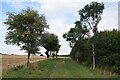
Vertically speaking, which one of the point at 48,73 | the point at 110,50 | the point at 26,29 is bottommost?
the point at 48,73

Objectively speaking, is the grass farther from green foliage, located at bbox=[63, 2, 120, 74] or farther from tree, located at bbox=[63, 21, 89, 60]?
tree, located at bbox=[63, 21, 89, 60]

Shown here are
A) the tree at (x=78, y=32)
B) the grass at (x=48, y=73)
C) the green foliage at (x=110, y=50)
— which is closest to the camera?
the grass at (x=48, y=73)

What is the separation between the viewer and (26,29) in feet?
55.7

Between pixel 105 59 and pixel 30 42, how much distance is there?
973 centimetres

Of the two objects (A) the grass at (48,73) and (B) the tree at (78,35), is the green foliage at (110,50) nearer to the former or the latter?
(A) the grass at (48,73)

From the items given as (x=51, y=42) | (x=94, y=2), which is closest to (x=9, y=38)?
(x=94, y=2)

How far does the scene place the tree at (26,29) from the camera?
1638 cm

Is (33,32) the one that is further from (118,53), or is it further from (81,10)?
(118,53)

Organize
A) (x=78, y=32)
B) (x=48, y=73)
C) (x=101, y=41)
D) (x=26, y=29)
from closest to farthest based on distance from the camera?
(x=48, y=73) → (x=26, y=29) → (x=101, y=41) → (x=78, y=32)

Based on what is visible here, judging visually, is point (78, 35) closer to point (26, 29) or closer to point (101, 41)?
point (101, 41)

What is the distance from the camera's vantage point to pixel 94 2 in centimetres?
2012

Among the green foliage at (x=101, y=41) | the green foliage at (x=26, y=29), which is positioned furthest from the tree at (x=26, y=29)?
the green foliage at (x=101, y=41)

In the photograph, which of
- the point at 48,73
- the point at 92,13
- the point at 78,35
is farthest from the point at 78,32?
the point at 48,73

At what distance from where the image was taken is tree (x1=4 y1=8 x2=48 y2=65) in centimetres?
1638
